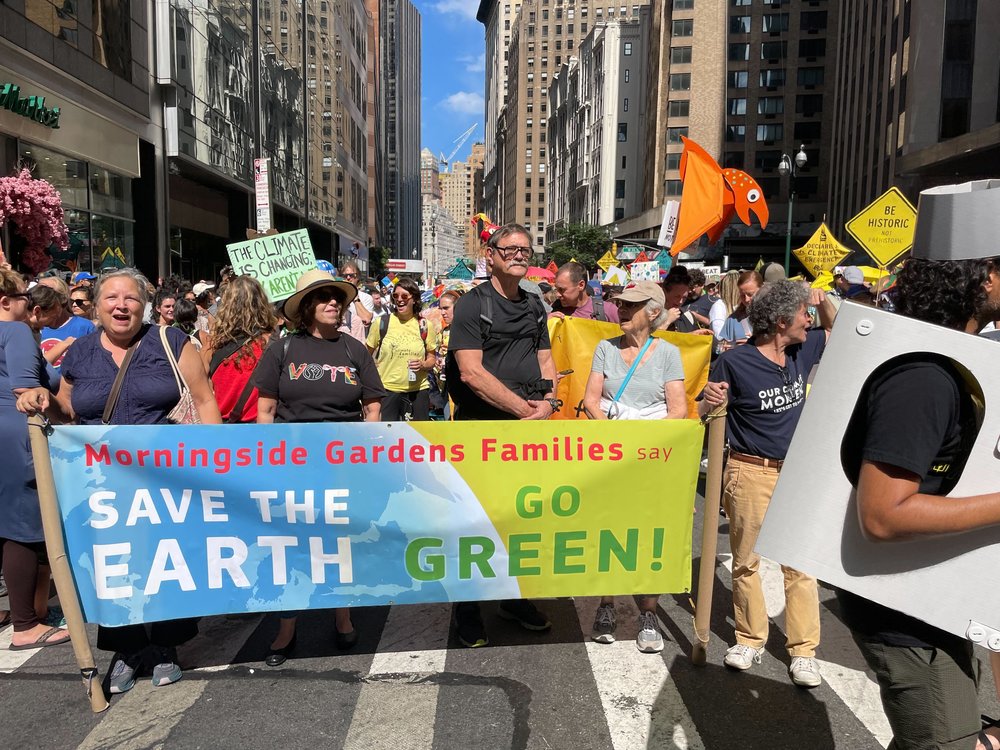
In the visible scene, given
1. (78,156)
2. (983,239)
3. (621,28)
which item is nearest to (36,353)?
(983,239)

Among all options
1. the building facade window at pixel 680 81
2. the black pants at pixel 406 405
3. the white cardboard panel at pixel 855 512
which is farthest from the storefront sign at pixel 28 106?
the building facade window at pixel 680 81

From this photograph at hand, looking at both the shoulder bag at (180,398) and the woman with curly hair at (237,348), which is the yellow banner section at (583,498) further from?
the woman with curly hair at (237,348)

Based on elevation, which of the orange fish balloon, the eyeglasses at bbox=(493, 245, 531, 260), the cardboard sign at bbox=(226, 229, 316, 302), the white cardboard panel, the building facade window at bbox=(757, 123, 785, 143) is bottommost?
the white cardboard panel

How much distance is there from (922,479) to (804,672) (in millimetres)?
2484

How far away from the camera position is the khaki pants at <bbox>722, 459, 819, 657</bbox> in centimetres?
402

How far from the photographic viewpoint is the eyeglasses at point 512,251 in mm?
4496

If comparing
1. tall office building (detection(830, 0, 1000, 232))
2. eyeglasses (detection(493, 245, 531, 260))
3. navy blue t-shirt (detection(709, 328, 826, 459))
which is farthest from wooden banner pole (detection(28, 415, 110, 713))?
tall office building (detection(830, 0, 1000, 232))

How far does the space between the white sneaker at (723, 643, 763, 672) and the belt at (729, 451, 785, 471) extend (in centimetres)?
97

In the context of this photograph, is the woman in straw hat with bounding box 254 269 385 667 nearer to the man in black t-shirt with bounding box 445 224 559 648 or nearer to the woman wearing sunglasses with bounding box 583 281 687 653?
the man in black t-shirt with bounding box 445 224 559 648

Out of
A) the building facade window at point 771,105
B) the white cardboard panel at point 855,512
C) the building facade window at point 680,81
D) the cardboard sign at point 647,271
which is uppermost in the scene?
the building facade window at point 680,81

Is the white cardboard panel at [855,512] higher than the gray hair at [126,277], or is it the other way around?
the gray hair at [126,277]

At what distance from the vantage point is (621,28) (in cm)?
10288

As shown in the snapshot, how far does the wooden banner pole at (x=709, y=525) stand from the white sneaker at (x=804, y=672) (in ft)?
1.45

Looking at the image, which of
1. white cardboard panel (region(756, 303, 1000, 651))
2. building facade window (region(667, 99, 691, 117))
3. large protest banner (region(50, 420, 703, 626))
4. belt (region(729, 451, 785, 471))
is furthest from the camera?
building facade window (region(667, 99, 691, 117))
